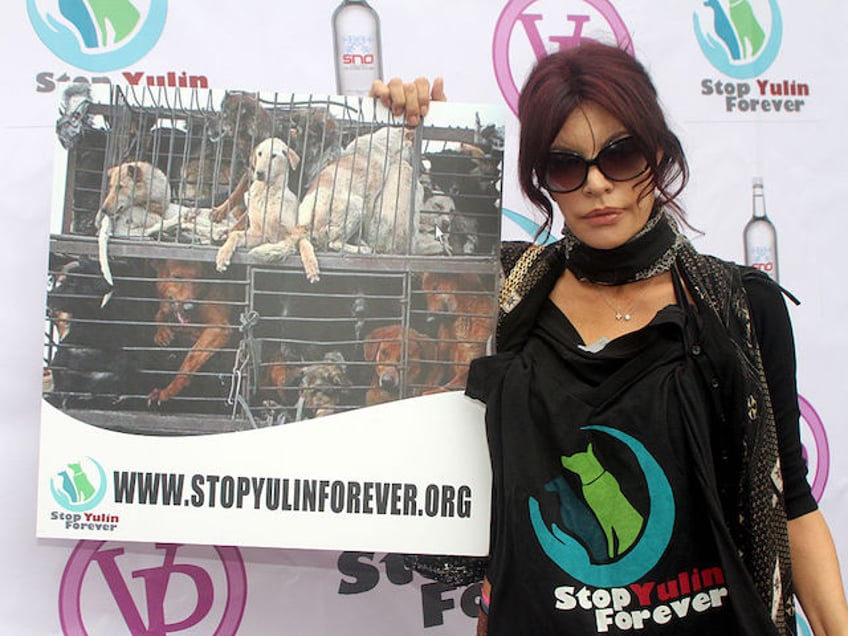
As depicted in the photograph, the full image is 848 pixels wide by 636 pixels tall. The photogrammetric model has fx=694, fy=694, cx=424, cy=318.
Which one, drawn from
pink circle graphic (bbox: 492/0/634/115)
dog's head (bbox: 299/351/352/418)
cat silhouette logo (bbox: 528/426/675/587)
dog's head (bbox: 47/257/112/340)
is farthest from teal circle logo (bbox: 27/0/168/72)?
cat silhouette logo (bbox: 528/426/675/587)

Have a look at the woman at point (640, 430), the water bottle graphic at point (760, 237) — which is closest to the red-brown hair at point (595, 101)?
the woman at point (640, 430)

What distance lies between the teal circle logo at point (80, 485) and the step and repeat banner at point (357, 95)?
0.32m

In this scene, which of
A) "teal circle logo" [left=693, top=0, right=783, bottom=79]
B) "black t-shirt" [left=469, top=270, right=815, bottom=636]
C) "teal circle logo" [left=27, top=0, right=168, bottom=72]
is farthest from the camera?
"teal circle logo" [left=693, top=0, right=783, bottom=79]

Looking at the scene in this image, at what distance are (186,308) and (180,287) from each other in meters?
0.04

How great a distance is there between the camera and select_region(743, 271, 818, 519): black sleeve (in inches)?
38.8

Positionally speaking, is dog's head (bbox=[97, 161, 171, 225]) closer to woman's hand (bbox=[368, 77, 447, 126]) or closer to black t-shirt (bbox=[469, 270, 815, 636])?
woman's hand (bbox=[368, 77, 447, 126])

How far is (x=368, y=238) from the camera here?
3.78ft

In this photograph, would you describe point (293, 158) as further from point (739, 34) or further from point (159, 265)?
point (739, 34)

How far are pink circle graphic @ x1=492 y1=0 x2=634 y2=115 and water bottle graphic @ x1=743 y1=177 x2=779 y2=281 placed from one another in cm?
44

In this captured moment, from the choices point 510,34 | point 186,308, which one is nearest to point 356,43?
→ point 510,34

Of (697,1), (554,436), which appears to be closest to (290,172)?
(554,436)

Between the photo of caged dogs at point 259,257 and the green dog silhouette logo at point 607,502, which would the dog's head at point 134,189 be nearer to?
the photo of caged dogs at point 259,257

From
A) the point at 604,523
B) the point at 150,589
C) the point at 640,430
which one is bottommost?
the point at 150,589

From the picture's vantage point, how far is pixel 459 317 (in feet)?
3.70
